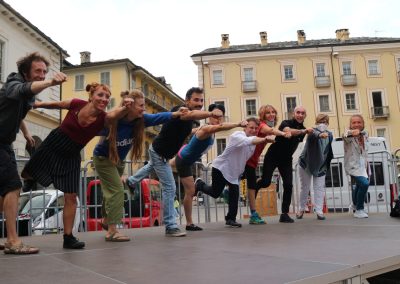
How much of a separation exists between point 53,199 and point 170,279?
5644 mm

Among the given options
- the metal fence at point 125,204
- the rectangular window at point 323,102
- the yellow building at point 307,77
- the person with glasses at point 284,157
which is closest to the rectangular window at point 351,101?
the yellow building at point 307,77

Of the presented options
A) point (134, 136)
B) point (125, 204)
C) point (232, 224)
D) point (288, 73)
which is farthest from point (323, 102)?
point (134, 136)

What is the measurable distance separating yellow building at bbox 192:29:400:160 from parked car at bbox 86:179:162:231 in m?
35.1

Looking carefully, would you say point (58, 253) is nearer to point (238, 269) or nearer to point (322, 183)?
point (238, 269)

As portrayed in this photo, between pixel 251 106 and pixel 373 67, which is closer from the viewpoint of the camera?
pixel 373 67

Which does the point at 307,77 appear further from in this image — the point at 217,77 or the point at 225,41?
the point at 225,41

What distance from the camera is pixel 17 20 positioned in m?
21.3

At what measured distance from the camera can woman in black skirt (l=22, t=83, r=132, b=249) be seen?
13.6 feet

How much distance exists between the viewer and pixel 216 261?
3096 mm

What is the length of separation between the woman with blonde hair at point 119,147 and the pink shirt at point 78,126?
399mm

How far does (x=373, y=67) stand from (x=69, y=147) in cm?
4490

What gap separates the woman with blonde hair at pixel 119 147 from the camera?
4.66 m

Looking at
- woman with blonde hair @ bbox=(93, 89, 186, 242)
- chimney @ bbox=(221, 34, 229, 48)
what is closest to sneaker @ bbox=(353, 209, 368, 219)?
woman with blonde hair @ bbox=(93, 89, 186, 242)

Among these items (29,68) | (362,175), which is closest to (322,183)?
(362,175)
